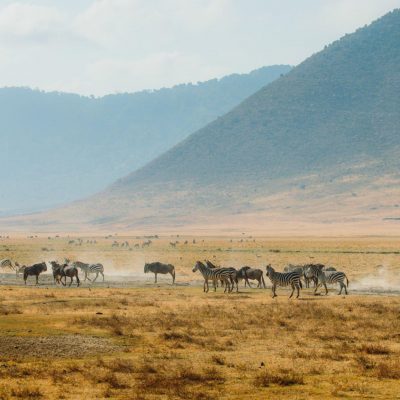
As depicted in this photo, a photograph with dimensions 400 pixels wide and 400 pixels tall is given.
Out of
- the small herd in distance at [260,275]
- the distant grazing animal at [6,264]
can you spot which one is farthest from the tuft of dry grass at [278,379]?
the distant grazing animal at [6,264]

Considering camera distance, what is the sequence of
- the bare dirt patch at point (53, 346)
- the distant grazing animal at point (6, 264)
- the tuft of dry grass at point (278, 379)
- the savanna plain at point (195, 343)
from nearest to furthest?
the savanna plain at point (195, 343), the tuft of dry grass at point (278, 379), the bare dirt patch at point (53, 346), the distant grazing animal at point (6, 264)

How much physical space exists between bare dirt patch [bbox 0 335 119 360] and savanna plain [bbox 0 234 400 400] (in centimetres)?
3

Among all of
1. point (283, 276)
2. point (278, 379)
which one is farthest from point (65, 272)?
point (278, 379)

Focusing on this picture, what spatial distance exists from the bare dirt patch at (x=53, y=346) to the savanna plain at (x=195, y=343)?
0.03 meters

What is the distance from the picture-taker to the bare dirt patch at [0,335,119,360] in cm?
2316

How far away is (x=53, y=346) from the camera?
24328 mm

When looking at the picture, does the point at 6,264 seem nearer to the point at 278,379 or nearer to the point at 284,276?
the point at 284,276

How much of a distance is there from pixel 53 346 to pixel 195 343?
3900 mm

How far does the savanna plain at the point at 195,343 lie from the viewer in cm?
1892

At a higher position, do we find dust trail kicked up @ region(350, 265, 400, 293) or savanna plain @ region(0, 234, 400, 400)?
dust trail kicked up @ region(350, 265, 400, 293)

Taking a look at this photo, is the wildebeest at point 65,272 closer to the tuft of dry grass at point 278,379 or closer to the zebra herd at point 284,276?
the zebra herd at point 284,276

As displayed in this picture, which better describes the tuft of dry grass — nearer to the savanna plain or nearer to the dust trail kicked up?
the savanna plain

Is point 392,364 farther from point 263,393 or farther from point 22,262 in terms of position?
point 22,262

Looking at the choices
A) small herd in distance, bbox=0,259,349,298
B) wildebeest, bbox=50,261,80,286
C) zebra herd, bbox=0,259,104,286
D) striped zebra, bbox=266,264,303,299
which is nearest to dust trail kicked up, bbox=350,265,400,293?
small herd in distance, bbox=0,259,349,298
